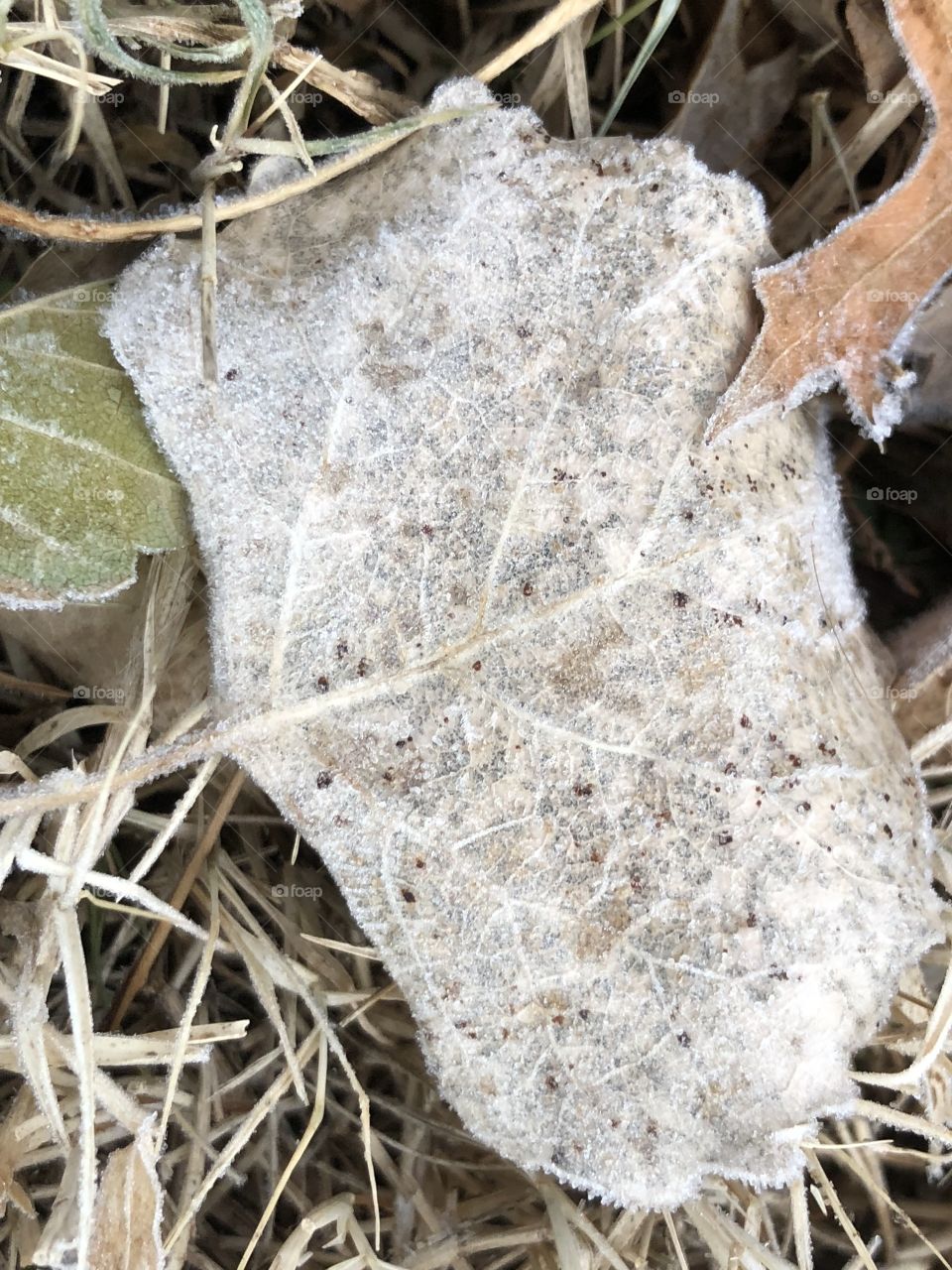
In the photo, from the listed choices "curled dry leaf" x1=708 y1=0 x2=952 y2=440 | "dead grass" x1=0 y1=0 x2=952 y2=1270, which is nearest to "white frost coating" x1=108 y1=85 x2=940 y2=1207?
"curled dry leaf" x1=708 y1=0 x2=952 y2=440

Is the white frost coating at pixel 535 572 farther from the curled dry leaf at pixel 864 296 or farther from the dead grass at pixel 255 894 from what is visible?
the dead grass at pixel 255 894

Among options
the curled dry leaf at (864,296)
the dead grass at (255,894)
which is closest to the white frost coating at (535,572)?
the curled dry leaf at (864,296)

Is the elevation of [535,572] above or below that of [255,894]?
above

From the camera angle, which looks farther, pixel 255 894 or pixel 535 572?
pixel 255 894

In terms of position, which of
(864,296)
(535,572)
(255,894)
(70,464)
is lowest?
(255,894)

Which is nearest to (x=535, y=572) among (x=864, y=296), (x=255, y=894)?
(x=864, y=296)

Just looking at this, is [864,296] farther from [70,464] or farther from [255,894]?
[255,894]

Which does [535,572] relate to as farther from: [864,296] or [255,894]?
[255,894]

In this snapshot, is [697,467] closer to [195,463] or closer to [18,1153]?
[195,463]
